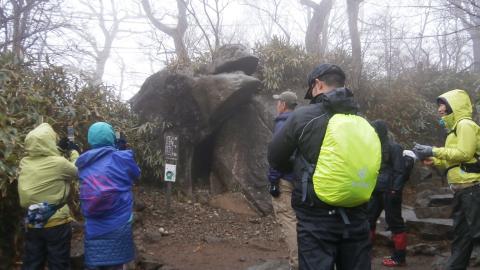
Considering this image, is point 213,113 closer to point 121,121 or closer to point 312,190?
point 121,121

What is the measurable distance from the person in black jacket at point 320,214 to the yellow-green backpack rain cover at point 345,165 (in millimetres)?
79

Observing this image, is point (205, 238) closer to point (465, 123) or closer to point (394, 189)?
point (394, 189)

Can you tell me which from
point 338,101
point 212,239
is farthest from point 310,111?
point 212,239

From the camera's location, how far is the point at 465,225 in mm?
4160

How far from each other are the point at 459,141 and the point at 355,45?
9891 mm

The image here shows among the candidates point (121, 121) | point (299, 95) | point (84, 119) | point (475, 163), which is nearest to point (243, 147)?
point (299, 95)

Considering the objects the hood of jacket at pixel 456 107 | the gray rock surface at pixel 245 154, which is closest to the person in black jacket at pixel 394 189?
the hood of jacket at pixel 456 107

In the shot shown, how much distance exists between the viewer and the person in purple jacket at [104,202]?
12.8 feet

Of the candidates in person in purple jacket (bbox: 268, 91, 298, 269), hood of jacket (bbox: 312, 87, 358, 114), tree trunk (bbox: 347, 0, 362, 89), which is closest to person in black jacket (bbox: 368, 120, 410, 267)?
person in purple jacket (bbox: 268, 91, 298, 269)

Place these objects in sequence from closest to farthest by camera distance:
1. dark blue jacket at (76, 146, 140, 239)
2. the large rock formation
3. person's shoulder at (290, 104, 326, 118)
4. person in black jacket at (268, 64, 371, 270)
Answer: person in black jacket at (268, 64, 371, 270) < person's shoulder at (290, 104, 326, 118) < dark blue jacket at (76, 146, 140, 239) < the large rock formation

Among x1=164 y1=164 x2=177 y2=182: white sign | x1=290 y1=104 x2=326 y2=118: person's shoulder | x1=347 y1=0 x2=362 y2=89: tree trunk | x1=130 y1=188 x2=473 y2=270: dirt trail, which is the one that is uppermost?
x1=347 y1=0 x2=362 y2=89: tree trunk

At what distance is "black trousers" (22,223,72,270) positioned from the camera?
4.25 m

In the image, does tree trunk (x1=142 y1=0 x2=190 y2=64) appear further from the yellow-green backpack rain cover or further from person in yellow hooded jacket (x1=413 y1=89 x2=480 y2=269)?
the yellow-green backpack rain cover

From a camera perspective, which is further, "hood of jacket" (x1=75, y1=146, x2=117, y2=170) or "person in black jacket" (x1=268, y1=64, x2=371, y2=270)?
"hood of jacket" (x1=75, y1=146, x2=117, y2=170)
